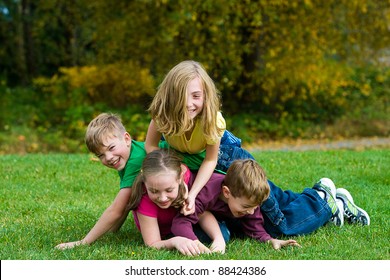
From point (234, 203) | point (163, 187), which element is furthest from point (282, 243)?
point (163, 187)

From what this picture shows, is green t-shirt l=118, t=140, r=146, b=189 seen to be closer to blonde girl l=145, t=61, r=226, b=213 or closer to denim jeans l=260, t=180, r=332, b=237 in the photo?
blonde girl l=145, t=61, r=226, b=213

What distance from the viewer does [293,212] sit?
525 cm

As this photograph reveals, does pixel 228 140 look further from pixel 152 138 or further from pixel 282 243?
pixel 282 243

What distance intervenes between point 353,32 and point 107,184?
343 inches

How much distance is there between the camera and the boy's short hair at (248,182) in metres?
4.71

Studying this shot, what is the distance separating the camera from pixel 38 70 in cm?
1941

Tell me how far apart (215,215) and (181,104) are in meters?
0.90

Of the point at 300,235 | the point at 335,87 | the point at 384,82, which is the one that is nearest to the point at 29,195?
the point at 300,235

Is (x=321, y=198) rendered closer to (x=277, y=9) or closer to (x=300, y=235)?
(x=300, y=235)

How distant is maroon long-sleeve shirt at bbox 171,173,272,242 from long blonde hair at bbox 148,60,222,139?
1.25 feet

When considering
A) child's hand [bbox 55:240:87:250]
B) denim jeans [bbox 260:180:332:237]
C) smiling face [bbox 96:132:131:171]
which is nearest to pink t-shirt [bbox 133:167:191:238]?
smiling face [bbox 96:132:131:171]

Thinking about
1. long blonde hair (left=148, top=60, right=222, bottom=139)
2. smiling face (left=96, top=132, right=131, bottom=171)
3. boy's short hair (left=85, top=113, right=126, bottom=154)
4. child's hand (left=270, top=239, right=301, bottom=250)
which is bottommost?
child's hand (left=270, top=239, right=301, bottom=250)

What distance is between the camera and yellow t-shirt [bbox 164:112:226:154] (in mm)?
4812

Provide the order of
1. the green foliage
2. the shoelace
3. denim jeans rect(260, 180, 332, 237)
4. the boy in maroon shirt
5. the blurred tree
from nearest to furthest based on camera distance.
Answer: the boy in maroon shirt → denim jeans rect(260, 180, 332, 237) → the shoelace → the blurred tree → the green foliage
